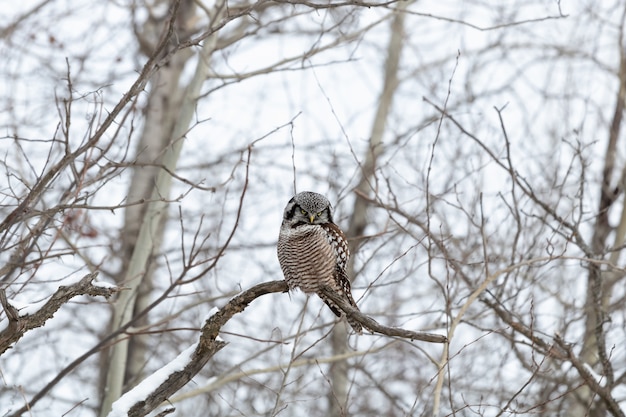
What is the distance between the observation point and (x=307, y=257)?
6.13 metres

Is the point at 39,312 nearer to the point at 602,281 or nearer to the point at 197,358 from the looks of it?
the point at 197,358

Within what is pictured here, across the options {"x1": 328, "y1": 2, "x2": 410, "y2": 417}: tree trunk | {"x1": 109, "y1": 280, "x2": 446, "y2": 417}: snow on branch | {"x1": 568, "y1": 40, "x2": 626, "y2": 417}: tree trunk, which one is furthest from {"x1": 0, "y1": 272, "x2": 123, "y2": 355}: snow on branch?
{"x1": 328, "y1": 2, "x2": 410, "y2": 417}: tree trunk

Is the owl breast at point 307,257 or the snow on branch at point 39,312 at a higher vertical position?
the owl breast at point 307,257

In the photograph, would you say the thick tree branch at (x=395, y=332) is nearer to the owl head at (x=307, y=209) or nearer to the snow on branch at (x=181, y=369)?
the snow on branch at (x=181, y=369)

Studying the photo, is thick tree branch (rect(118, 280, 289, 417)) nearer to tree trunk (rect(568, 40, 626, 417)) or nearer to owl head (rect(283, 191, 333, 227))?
owl head (rect(283, 191, 333, 227))

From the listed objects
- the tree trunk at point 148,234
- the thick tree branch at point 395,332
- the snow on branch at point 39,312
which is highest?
the tree trunk at point 148,234

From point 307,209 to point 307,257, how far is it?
360 mm

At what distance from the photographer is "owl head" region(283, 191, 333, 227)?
621 centimetres

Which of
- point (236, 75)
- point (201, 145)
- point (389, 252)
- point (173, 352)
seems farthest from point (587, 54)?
point (173, 352)

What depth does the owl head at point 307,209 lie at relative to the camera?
6.21 meters

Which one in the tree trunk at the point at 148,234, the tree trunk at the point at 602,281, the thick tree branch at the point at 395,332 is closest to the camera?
the thick tree branch at the point at 395,332

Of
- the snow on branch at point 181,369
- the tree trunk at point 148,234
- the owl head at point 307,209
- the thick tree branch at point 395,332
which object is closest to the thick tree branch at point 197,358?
the snow on branch at point 181,369

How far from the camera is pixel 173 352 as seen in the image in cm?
1262

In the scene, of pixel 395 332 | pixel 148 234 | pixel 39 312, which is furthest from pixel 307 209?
pixel 39 312
